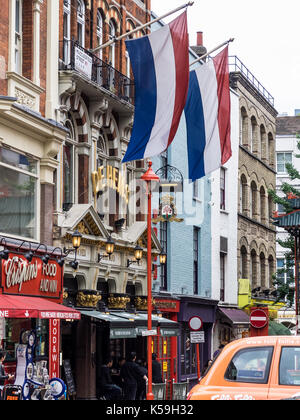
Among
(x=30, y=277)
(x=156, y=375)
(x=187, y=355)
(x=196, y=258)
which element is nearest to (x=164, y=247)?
(x=196, y=258)

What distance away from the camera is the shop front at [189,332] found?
36.5 metres

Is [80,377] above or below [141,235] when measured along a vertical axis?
below

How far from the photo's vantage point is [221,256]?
43.3 meters

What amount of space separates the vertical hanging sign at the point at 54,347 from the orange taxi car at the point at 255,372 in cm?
1426

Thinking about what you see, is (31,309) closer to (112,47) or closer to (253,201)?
(112,47)

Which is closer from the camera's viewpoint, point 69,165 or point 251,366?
point 251,366

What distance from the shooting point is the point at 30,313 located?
19.8 meters

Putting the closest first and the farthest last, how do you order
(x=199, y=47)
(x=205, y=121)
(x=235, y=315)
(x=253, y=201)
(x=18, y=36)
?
1. (x=18, y=36)
2. (x=205, y=121)
3. (x=235, y=315)
4. (x=199, y=47)
5. (x=253, y=201)

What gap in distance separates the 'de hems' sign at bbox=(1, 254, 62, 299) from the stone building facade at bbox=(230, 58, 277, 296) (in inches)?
890

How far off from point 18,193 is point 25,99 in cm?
243

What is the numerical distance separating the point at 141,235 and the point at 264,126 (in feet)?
73.0
